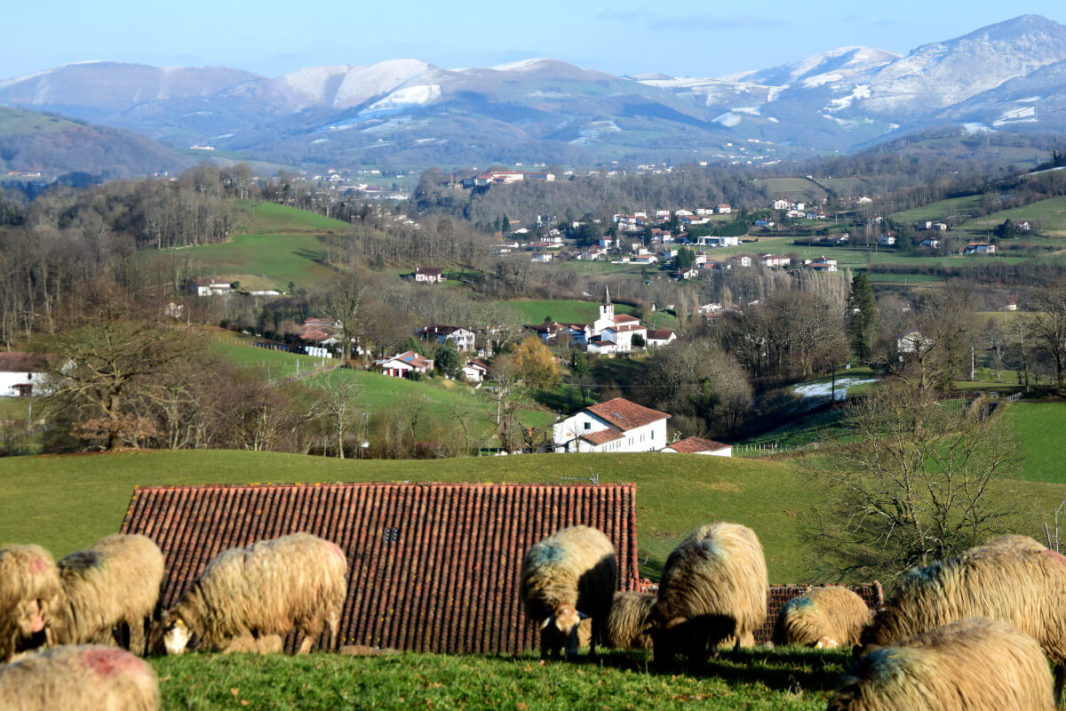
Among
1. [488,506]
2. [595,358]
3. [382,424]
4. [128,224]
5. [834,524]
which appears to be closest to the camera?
[488,506]

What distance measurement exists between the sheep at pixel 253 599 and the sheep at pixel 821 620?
812cm

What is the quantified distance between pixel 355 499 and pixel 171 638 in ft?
23.7

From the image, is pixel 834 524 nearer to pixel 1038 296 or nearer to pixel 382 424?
pixel 382 424

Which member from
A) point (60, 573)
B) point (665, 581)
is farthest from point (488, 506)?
point (60, 573)

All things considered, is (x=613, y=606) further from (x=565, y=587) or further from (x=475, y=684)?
(x=475, y=684)

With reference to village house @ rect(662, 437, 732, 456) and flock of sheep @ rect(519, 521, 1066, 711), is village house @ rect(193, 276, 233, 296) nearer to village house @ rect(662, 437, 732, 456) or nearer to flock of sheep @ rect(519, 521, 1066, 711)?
village house @ rect(662, 437, 732, 456)

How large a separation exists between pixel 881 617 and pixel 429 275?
13299 cm

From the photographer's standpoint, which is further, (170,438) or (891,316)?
(891,316)

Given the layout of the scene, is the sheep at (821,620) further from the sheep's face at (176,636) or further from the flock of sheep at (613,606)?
the sheep's face at (176,636)

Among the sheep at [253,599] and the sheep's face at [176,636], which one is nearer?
the sheep's face at [176,636]

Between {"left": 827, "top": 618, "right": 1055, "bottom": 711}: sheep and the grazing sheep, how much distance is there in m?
6.46

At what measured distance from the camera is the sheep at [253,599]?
42.2 feet

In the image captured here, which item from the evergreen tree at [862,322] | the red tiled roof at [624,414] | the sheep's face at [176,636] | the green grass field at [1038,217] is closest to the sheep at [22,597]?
the sheep's face at [176,636]

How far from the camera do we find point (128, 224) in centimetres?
15550
